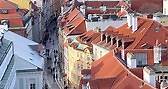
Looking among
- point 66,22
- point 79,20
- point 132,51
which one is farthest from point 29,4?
point 132,51

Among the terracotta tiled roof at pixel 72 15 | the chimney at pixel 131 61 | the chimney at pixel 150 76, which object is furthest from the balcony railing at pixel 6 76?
the terracotta tiled roof at pixel 72 15

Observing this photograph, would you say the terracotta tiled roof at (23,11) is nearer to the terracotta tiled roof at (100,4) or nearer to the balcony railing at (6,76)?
the terracotta tiled roof at (100,4)

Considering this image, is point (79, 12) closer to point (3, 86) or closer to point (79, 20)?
point (79, 20)

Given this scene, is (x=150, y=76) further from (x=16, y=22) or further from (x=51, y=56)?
(x=51, y=56)

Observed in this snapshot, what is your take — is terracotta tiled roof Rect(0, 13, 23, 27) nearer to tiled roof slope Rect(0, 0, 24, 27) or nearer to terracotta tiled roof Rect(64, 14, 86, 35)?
tiled roof slope Rect(0, 0, 24, 27)

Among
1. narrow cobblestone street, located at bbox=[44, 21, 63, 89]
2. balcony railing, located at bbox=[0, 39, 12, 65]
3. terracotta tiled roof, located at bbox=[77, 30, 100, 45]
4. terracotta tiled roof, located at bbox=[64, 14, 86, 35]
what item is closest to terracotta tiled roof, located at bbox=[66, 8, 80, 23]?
terracotta tiled roof, located at bbox=[64, 14, 86, 35]

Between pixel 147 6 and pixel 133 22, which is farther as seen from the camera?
pixel 147 6

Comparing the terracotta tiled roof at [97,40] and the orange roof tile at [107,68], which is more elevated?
the orange roof tile at [107,68]

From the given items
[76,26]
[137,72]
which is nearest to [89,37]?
[76,26]
